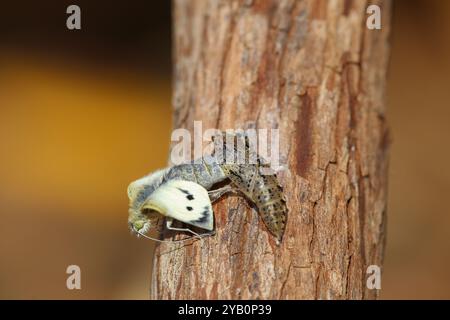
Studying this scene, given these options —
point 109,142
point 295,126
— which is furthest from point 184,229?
point 109,142

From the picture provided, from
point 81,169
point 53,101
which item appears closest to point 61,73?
point 53,101

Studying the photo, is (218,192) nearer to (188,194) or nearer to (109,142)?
(188,194)

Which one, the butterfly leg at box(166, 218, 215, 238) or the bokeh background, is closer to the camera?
the butterfly leg at box(166, 218, 215, 238)
